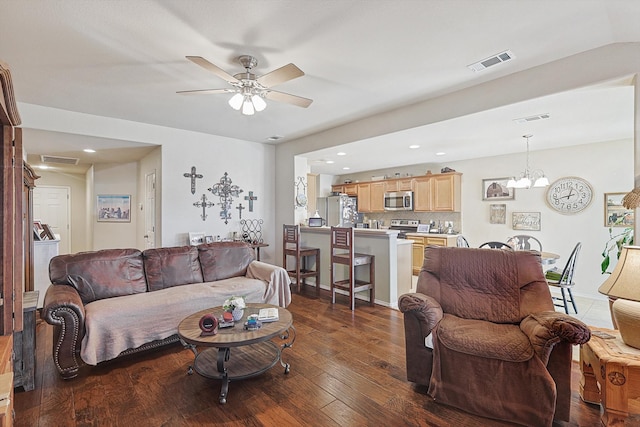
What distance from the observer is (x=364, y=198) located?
26.6 ft

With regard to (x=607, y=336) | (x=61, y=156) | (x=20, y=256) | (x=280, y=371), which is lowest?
(x=280, y=371)

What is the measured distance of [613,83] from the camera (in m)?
2.51

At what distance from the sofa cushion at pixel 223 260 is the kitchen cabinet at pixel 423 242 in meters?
3.74

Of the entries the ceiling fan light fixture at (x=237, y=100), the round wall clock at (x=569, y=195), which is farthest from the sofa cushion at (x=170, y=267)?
the round wall clock at (x=569, y=195)

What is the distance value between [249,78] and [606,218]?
5.56 metres

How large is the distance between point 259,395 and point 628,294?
235 centimetres

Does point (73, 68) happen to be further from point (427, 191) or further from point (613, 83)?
point (427, 191)

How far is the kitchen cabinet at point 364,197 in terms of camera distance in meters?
8.04

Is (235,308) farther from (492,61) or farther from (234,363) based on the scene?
(492,61)

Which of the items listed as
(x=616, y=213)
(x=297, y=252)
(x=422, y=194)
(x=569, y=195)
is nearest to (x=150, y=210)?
(x=297, y=252)

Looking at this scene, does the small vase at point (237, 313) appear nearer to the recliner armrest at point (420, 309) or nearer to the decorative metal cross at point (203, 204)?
the recliner armrest at point (420, 309)

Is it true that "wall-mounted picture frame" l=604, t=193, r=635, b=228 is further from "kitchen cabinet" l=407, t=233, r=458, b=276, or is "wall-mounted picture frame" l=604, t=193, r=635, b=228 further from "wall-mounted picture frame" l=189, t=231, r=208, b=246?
"wall-mounted picture frame" l=189, t=231, r=208, b=246

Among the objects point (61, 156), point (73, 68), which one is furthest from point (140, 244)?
point (73, 68)

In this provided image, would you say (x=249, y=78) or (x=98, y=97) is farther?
(x=98, y=97)
